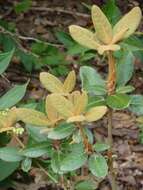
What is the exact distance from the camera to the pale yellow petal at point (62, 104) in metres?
1.32

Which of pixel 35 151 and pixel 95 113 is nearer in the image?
pixel 95 113

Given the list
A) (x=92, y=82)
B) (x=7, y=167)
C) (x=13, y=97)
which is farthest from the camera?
(x=7, y=167)

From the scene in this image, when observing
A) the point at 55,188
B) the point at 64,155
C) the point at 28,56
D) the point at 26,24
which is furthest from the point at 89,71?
the point at 26,24

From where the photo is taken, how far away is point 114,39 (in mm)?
1312

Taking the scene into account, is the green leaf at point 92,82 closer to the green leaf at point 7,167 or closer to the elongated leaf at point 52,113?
the elongated leaf at point 52,113

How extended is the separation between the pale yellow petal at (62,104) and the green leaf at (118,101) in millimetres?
120

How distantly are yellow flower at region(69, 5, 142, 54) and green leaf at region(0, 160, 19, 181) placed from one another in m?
0.94

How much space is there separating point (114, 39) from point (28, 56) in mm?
1914

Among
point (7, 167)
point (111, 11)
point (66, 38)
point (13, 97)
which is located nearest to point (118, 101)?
point (13, 97)

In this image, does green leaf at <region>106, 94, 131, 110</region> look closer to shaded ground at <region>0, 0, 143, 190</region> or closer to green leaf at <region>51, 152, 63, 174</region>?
green leaf at <region>51, 152, 63, 174</region>

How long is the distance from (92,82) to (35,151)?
0.24 meters

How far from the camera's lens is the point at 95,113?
4.42 ft

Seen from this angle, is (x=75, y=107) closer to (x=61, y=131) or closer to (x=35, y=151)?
(x=61, y=131)

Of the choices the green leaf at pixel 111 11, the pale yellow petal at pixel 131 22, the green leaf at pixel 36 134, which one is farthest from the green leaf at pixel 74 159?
the green leaf at pixel 111 11
